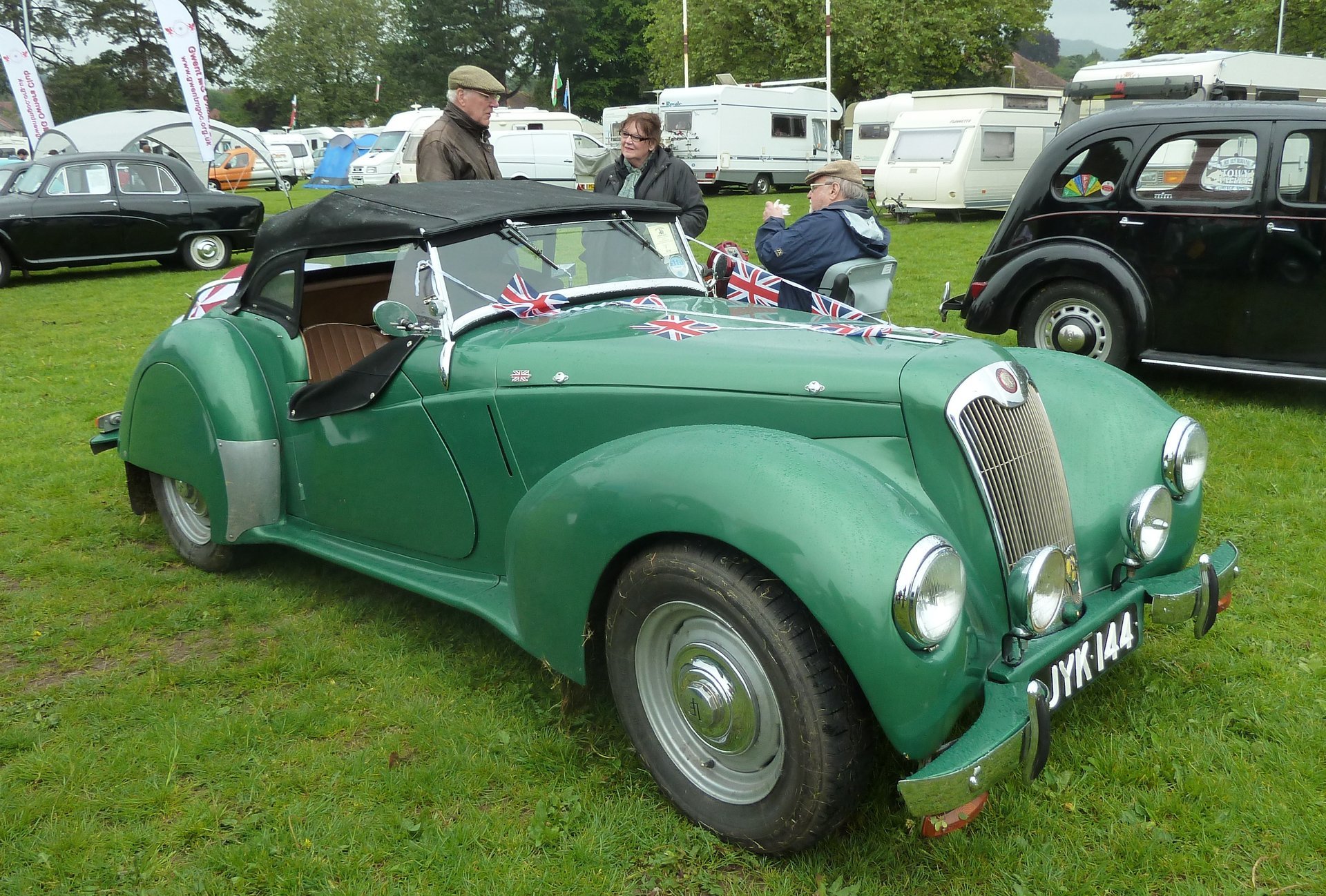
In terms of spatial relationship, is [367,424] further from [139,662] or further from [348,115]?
[348,115]

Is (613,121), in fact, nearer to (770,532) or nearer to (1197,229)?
(1197,229)

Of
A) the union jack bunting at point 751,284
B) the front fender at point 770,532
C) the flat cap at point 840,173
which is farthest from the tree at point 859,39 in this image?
the front fender at point 770,532

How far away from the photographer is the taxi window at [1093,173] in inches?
268

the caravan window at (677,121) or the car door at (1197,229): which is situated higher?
the caravan window at (677,121)

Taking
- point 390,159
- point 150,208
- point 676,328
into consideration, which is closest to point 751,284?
point 676,328

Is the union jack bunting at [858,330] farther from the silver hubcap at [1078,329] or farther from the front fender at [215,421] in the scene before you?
the silver hubcap at [1078,329]

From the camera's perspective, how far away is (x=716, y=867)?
8.42ft

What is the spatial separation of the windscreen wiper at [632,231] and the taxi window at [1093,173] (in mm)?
4194

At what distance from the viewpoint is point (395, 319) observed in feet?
11.2

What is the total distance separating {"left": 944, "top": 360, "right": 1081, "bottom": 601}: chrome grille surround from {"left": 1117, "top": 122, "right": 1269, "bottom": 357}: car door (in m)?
4.37

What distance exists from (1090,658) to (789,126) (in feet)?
88.5

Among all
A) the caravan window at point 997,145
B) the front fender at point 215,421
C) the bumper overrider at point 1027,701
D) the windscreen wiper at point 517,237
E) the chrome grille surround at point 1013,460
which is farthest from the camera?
the caravan window at point 997,145

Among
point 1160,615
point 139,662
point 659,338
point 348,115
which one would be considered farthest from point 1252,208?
point 348,115

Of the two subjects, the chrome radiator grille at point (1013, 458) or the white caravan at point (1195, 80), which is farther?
the white caravan at point (1195, 80)
